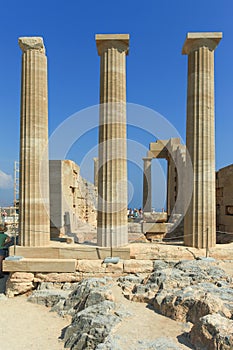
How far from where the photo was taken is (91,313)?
570 cm

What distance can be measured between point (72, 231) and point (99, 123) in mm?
7191

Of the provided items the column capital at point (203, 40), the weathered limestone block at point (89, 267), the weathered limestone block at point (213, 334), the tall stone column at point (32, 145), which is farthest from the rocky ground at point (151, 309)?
the column capital at point (203, 40)

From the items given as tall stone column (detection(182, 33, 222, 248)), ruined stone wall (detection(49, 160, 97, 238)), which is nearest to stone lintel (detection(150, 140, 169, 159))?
ruined stone wall (detection(49, 160, 97, 238))

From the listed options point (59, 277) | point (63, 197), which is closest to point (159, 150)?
point (63, 197)

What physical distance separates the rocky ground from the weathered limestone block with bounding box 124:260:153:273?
25 cm

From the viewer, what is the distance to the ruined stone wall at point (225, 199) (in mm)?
13758

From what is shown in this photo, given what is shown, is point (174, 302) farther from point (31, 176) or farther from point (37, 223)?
point (31, 176)

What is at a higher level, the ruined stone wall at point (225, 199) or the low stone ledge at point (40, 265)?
the ruined stone wall at point (225, 199)

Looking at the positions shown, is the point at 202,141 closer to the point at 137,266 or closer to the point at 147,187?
the point at 137,266

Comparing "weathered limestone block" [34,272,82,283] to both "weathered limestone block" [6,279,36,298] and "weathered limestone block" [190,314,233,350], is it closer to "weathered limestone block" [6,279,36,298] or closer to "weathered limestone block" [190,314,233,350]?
"weathered limestone block" [6,279,36,298]

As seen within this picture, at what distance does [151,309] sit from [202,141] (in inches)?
255

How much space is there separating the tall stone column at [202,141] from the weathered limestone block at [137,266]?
2232mm

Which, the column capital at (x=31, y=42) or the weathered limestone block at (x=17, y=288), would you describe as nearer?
the weathered limestone block at (x=17, y=288)

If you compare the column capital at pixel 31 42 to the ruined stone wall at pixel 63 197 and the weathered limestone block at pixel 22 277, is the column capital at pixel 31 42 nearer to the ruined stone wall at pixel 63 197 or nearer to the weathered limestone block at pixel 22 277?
the ruined stone wall at pixel 63 197
